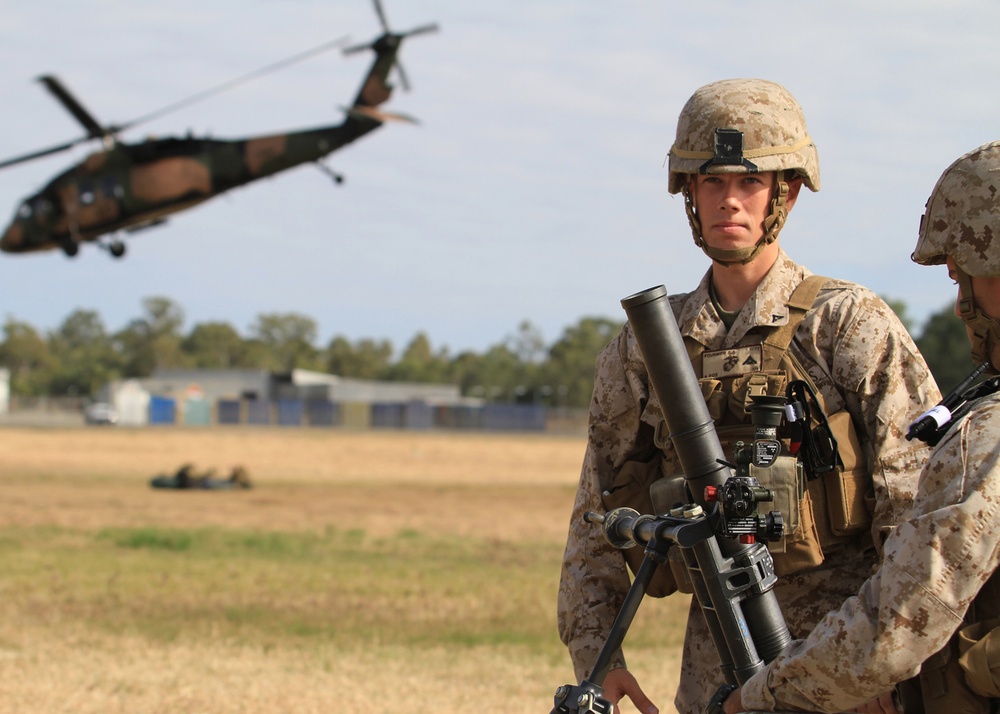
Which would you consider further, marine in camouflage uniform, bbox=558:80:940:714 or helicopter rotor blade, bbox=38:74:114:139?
helicopter rotor blade, bbox=38:74:114:139

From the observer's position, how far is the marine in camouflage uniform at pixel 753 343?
273cm

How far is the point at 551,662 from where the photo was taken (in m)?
7.29

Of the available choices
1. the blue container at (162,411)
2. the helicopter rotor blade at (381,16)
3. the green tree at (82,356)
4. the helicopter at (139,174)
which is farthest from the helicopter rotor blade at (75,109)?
the green tree at (82,356)

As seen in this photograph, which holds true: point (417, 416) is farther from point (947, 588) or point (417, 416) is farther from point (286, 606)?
point (947, 588)

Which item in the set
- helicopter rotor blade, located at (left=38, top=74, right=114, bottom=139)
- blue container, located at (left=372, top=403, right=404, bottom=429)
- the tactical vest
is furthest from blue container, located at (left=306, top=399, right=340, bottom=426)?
the tactical vest

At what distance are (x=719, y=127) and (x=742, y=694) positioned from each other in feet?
4.58

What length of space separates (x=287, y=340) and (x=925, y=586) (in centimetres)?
14418

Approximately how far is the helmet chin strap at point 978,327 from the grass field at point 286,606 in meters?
4.03

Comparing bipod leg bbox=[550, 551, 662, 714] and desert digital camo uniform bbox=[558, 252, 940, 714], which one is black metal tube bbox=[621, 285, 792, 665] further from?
desert digital camo uniform bbox=[558, 252, 940, 714]

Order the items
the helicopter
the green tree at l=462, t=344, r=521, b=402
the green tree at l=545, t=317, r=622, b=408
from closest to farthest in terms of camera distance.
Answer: the helicopter → the green tree at l=545, t=317, r=622, b=408 → the green tree at l=462, t=344, r=521, b=402

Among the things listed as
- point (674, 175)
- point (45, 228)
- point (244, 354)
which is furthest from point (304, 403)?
point (674, 175)

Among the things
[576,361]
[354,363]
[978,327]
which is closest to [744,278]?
[978,327]

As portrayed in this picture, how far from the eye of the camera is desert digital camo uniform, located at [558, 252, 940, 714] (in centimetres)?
271

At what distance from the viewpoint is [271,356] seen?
139375 mm
